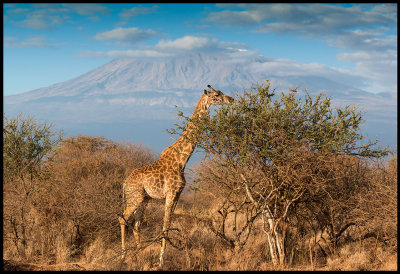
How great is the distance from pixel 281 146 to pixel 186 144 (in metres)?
2.68

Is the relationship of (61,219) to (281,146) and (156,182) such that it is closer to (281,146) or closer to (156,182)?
(156,182)

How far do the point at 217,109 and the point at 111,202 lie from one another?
13.1 feet

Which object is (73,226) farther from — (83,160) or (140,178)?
(83,160)

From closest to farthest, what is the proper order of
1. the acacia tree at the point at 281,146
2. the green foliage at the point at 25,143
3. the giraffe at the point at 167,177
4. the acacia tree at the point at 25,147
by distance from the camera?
the acacia tree at the point at 281,146
the giraffe at the point at 167,177
the acacia tree at the point at 25,147
the green foliage at the point at 25,143

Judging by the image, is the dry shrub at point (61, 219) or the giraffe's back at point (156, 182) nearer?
the giraffe's back at point (156, 182)

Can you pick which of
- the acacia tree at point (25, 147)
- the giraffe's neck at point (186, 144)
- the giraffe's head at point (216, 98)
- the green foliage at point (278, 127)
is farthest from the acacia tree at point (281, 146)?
the acacia tree at point (25, 147)

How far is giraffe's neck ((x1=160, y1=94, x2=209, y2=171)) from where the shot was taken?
37.0 ft

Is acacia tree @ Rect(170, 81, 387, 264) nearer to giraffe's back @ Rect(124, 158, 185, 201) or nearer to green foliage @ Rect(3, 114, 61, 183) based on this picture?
giraffe's back @ Rect(124, 158, 185, 201)

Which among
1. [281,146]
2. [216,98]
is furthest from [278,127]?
[216,98]

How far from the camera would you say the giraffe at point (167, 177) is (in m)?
11.3

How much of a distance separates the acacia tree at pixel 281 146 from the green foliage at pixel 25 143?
7941 mm

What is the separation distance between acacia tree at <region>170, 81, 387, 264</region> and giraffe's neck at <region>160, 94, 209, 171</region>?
390 mm

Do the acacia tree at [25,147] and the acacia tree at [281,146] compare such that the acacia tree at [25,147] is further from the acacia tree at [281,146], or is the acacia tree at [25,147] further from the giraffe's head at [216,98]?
the acacia tree at [281,146]

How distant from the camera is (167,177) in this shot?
11367 millimetres
